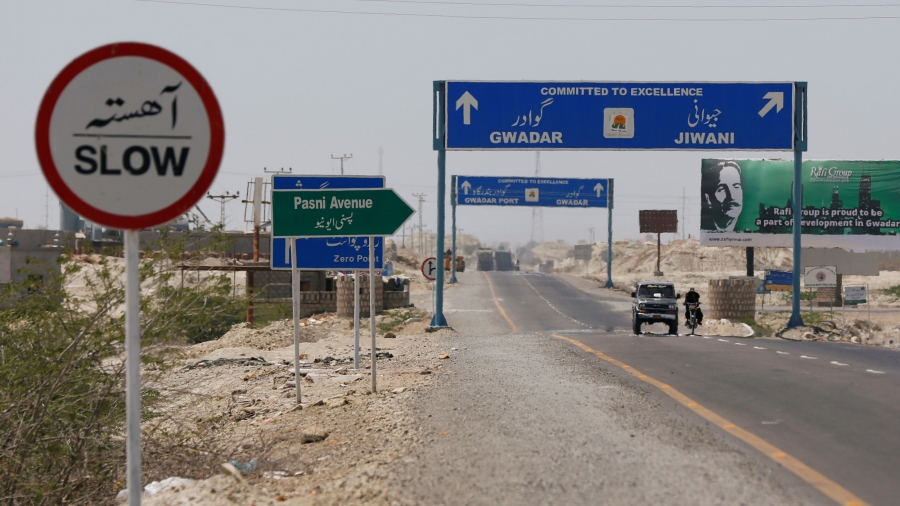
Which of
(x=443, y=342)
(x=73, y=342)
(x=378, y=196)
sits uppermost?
(x=378, y=196)

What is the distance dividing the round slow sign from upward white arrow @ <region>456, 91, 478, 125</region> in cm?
2171

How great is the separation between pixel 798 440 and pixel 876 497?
1792mm

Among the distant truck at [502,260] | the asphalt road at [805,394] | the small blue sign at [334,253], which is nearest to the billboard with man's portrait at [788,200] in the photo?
the asphalt road at [805,394]

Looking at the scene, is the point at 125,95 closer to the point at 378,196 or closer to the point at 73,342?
the point at 73,342

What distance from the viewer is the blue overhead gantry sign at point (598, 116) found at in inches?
998

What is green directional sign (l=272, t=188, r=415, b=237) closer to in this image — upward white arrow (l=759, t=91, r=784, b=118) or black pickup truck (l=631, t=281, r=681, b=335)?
upward white arrow (l=759, t=91, r=784, b=118)

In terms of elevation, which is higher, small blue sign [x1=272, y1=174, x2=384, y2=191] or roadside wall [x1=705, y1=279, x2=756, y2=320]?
small blue sign [x1=272, y1=174, x2=384, y2=191]

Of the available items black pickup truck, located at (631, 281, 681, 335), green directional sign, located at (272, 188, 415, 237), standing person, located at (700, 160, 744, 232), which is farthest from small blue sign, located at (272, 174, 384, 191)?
standing person, located at (700, 160, 744, 232)

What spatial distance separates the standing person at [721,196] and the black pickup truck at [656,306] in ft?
74.8

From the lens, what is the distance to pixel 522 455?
258 inches

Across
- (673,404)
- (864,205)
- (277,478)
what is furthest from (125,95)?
(864,205)

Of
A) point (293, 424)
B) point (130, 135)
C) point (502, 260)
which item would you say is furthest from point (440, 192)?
point (502, 260)

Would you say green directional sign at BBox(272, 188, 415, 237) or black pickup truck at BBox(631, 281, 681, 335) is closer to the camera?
green directional sign at BBox(272, 188, 415, 237)

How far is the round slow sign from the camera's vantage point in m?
3.98
